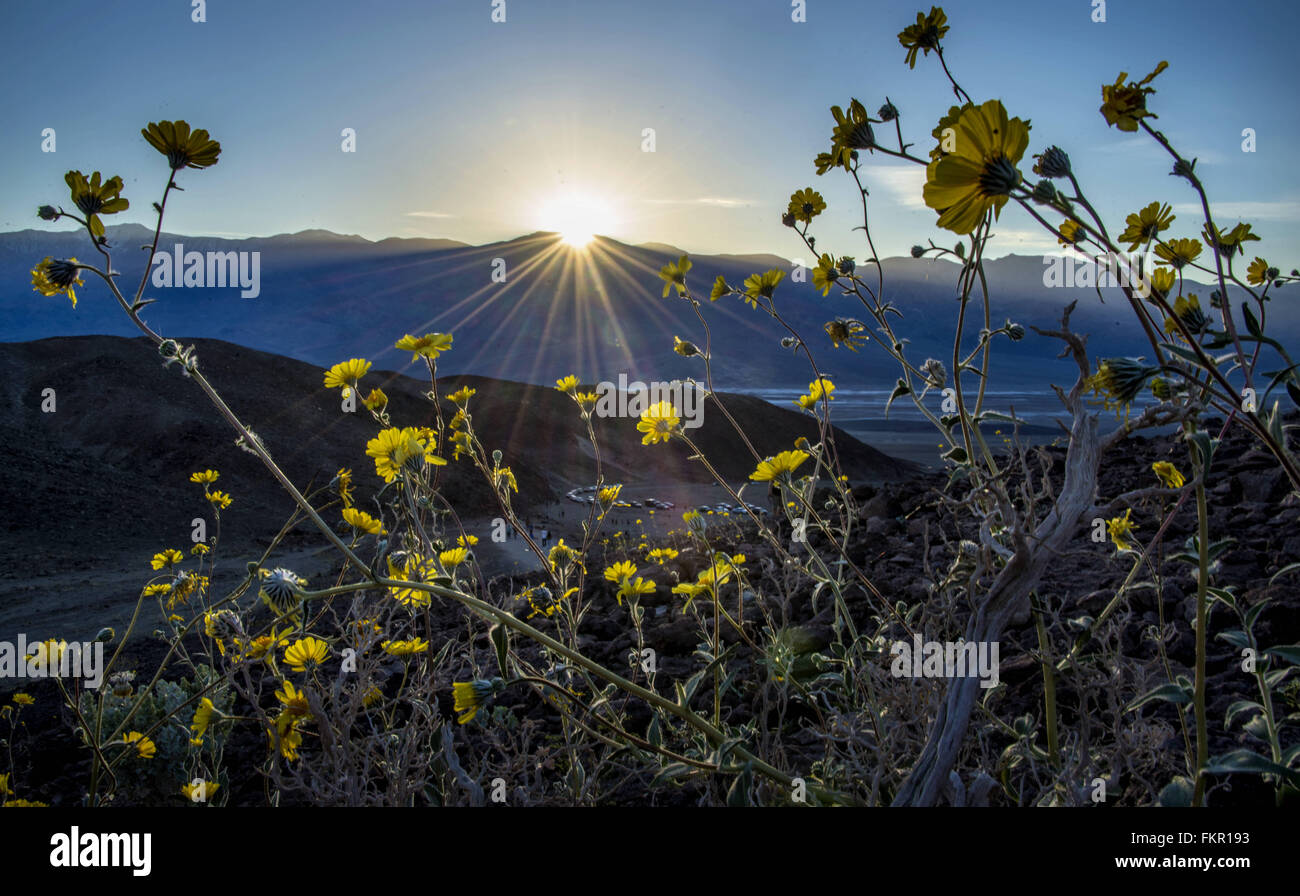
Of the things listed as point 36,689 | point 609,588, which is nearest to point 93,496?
point 36,689

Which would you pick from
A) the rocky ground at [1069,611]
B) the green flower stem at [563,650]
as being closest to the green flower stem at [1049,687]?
the rocky ground at [1069,611]

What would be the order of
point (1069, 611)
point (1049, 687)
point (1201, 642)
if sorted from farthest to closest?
1. point (1069, 611)
2. point (1049, 687)
3. point (1201, 642)

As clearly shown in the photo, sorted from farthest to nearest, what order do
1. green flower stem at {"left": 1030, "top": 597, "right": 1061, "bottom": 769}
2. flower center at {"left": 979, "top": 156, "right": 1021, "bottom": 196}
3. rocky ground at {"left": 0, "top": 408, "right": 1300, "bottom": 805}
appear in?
rocky ground at {"left": 0, "top": 408, "right": 1300, "bottom": 805}, green flower stem at {"left": 1030, "top": 597, "right": 1061, "bottom": 769}, flower center at {"left": 979, "top": 156, "right": 1021, "bottom": 196}

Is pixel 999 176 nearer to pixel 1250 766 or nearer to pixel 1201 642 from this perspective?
pixel 1201 642

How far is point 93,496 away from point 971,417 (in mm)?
13137

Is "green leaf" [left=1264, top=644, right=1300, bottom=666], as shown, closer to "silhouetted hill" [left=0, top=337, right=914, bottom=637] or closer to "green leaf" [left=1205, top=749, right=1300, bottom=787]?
"green leaf" [left=1205, top=749, right=1300, bottom=787]

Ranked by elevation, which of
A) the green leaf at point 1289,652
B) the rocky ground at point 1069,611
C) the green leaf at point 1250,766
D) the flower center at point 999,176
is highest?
the flower center at point 999,176

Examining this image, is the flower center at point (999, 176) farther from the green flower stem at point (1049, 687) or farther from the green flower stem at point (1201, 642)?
the green flower stem at point (1049, 687)

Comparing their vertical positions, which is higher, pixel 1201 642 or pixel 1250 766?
pixel 1201 642

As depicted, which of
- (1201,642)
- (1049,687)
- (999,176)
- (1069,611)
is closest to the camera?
(999,176)

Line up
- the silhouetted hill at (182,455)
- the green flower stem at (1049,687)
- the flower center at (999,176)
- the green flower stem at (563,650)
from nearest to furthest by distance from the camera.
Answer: the flower center at (999,176), the green flower stem at (563,650), the green flower stem at (1049,687), the silhouetted hill at (182,455)

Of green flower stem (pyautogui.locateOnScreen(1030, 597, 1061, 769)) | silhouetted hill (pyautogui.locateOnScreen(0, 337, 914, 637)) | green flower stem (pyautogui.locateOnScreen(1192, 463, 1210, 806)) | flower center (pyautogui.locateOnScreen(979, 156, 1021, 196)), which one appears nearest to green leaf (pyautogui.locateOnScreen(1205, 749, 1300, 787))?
green flower stem (pyautogui.locateOnScreen(1192, 463, 1210, 806))

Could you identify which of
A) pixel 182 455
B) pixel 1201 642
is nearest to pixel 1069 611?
pixel 1201 642
